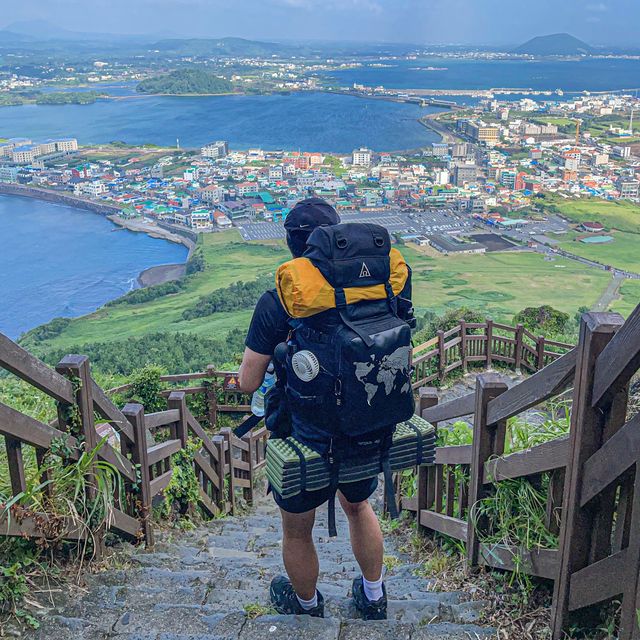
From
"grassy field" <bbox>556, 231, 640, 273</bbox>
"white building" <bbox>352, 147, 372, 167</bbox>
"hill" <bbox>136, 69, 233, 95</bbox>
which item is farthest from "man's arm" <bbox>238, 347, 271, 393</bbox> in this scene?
"hill" <bbox>136, 69, 233, 95</bbox>

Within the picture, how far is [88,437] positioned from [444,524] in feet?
4.29

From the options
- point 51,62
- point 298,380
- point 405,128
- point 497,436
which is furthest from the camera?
point 51,62

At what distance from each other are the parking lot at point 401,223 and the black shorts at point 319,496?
34389mm

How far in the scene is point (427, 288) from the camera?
26750 mm

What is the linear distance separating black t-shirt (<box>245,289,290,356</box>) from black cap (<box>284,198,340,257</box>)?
25 cm

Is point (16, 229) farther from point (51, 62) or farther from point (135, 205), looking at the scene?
point (51, 62)

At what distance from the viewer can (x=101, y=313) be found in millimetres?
26594

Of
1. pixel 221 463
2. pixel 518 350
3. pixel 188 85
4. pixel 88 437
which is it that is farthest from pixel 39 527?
pixel 188 85

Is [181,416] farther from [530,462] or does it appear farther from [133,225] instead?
[133,225]

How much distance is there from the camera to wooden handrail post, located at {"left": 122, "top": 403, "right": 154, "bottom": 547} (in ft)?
8.70

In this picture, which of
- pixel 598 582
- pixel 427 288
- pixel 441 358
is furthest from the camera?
pixel 427 288

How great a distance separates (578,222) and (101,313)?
2705 cm

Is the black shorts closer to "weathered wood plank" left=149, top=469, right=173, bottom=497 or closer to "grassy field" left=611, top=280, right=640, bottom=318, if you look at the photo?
"weathered wood plank" left=149, top=469, right=173, bottom=497

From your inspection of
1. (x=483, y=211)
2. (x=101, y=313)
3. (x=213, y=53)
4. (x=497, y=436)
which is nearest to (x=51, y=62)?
(x=213, y=53)
